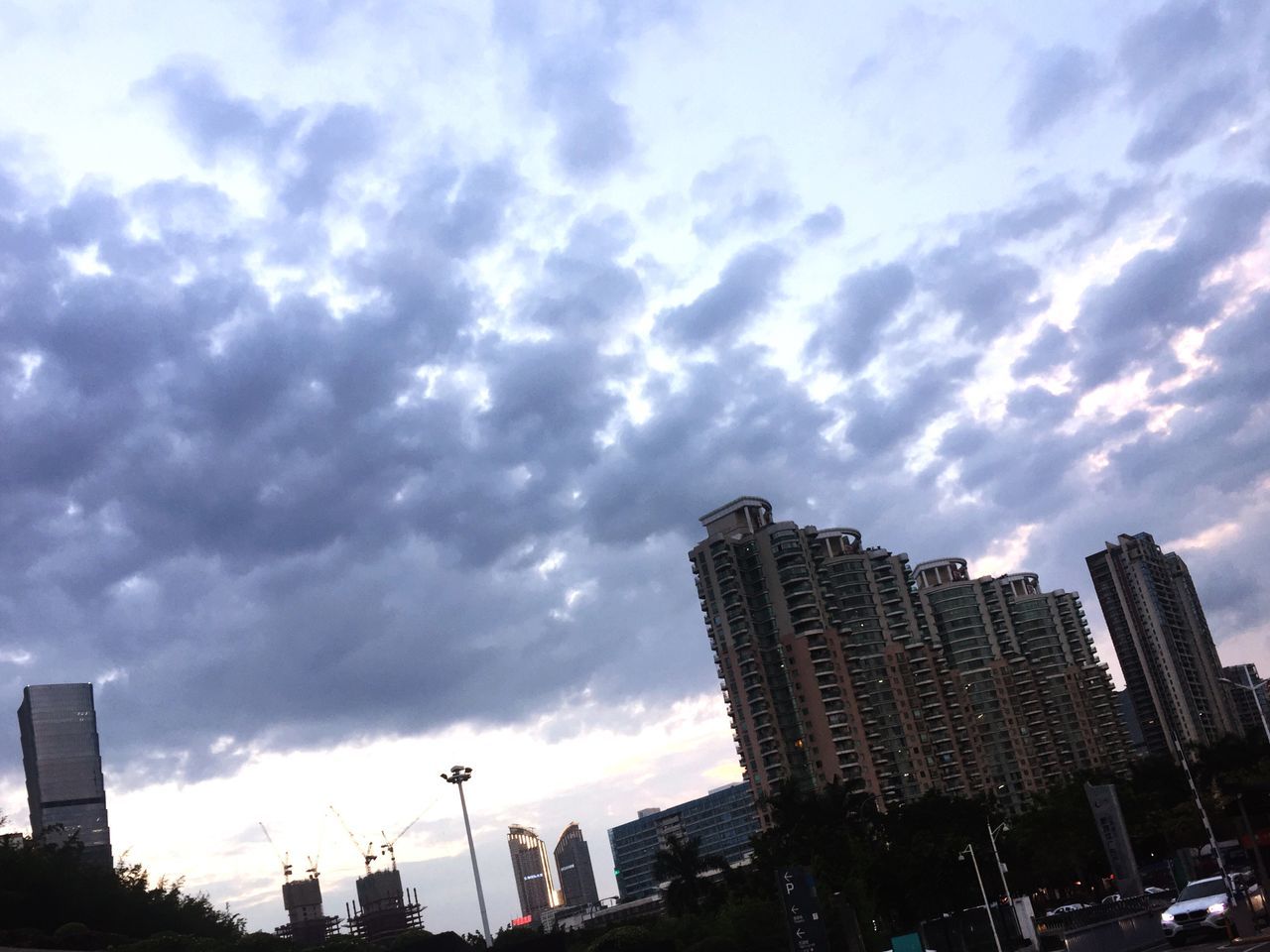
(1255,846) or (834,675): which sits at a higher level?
(834,675)

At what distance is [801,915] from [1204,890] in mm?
14216

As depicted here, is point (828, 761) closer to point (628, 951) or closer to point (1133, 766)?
point (1133, 766)

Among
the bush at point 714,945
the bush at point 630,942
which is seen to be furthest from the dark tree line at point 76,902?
the bush at point 714,945

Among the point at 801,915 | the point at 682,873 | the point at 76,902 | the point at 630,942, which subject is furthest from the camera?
the point at 682,873

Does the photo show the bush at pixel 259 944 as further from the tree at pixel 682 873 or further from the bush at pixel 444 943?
the tree at pixel 682 873

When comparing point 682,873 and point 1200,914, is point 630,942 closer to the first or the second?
point 1200,914

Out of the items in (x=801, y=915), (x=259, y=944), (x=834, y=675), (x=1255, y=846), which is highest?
(x=834, y=675)

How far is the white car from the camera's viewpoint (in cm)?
3509

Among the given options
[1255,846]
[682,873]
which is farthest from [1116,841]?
[1255,846]

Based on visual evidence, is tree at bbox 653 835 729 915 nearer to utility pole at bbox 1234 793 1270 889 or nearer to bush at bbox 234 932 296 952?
bush at bbox 234 932 296 952

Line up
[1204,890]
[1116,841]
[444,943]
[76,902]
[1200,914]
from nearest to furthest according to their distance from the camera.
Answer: [1200,914] < [1204,890] < [444,943] < [76,902] < [1116,841]

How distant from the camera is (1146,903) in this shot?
243 feet

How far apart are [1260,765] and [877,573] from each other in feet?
259

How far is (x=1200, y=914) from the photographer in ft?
117
